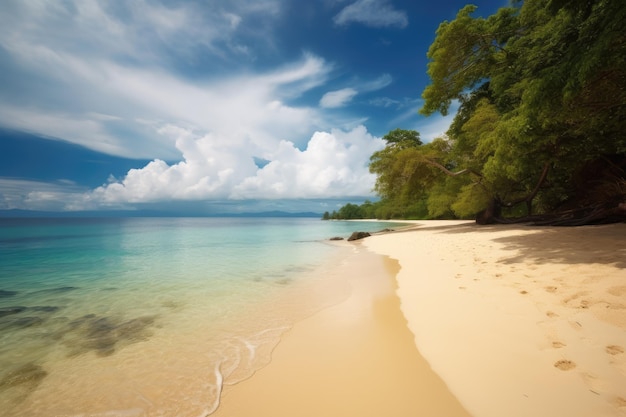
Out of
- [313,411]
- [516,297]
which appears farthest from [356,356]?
[516,297]

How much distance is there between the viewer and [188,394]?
285 centimetres

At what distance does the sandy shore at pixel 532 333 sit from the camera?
2141mm

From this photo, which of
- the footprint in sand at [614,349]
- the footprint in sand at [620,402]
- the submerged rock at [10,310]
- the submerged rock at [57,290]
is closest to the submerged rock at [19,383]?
the submerged rock at [10,310]

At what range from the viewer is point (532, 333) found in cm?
310

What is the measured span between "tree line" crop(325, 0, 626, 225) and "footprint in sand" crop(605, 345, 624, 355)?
5.78m

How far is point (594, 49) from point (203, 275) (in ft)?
39.8

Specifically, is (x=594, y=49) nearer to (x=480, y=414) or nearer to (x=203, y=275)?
(x=480, y=414)

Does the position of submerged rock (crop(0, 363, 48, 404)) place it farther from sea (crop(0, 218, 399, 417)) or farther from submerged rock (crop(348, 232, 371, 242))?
submerged rock (crop(348, 232, 371, 242))

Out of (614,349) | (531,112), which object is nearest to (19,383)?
(614,349)

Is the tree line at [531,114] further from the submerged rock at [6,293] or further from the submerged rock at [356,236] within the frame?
the submerged rock at [6,293]

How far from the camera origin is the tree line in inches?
255

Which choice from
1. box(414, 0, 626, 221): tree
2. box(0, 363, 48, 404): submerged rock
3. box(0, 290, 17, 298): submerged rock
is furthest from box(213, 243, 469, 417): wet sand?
box(0, 290, 17, 298): submerged rock

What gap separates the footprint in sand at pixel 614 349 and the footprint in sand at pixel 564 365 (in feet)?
1.33

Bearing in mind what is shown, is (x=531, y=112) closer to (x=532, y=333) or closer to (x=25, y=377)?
(x=532, y=333)
